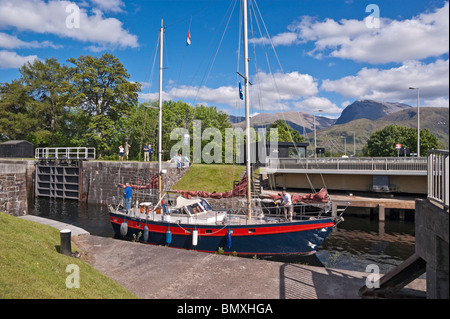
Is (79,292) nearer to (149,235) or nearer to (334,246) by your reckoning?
(149,235)

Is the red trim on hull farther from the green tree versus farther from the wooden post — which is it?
the green tree

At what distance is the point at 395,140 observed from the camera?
73.0 metres

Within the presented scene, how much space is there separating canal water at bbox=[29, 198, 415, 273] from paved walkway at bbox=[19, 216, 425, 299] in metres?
1.96

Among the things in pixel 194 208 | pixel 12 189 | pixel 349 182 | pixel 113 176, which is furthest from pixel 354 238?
pixel 113 176

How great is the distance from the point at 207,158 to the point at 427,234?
43211mm

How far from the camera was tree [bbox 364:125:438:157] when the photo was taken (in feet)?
211

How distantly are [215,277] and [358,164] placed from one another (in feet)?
71.9

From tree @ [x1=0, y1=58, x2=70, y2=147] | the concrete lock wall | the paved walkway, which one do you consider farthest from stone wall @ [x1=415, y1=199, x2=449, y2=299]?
tree @ [x1=0, y1=58, x2=70, y2=147]

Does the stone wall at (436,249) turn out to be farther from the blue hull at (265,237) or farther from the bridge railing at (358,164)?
the bridge railing at (358,164)

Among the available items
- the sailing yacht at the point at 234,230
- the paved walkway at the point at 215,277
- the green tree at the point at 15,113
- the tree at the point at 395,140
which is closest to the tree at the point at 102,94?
the green tree at the point at 15,113

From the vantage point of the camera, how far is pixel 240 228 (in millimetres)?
14734

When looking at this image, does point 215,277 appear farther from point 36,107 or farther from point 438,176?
point 36,107

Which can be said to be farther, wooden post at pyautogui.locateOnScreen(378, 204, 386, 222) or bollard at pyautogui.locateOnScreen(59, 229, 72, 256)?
wooden post at pyautogui.locateOnScreen(378, 204, 386, 222)

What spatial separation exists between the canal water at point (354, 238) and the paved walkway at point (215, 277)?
6.42 feet
